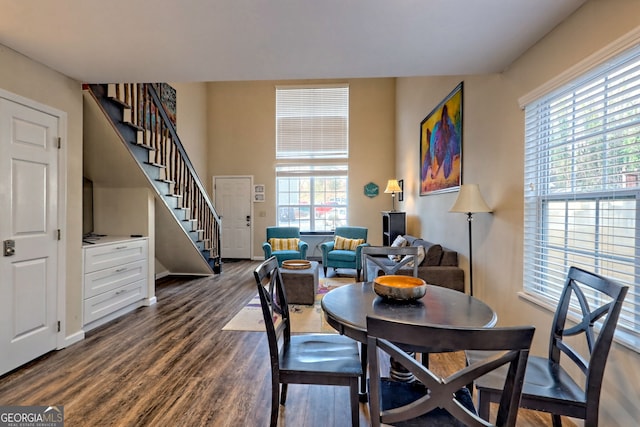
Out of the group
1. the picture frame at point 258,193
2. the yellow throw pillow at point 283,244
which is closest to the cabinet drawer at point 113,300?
the yellow throw pillow at point 283,244

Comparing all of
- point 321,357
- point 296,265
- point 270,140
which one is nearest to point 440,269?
point 296,265

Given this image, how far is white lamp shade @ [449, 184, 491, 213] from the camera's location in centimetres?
277

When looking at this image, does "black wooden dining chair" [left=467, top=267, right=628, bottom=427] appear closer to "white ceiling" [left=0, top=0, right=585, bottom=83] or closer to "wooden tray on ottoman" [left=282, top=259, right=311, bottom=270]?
"white ceiling" [left=0, top=0, right=585, bottom=83]

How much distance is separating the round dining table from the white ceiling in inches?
64.2

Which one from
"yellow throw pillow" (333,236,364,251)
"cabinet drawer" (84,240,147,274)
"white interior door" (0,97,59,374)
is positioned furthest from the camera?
"yellow throw pillow" (333,236,364,251)

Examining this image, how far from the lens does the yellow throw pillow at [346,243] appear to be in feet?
19.7

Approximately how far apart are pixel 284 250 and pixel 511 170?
4148mm

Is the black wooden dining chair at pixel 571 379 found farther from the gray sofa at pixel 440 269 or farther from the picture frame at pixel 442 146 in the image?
the picture frame at pixel 442 146

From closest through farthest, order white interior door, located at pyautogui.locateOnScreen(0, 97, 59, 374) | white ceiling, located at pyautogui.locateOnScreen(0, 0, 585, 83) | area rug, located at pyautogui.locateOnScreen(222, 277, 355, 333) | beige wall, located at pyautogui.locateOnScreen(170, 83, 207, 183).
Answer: white ceiling, located at pyautogui.locateOnScreen(0, 0, 585, 83) < white interior door, located at pyautogui.locateOnScreen(0, 97, 59, 374) < area rug, located at pyautogui.locateOnScreen(222, 277, 355, 333) < beige wall, located at pyautogui.locateOnScreen(170, 83, 207, 183)

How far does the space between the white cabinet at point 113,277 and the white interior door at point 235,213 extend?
3.62 meters

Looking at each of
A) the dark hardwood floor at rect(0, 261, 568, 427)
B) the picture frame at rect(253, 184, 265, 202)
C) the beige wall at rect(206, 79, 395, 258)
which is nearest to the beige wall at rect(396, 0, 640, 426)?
the dark hardwood floor at rect(0, 261, 568, 427)

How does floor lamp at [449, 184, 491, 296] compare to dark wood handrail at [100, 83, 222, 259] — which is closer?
floor lamp at [449, 184, 491, 296]

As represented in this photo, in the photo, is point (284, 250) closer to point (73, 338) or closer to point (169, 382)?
point (73, 338)

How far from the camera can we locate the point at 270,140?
7.59 meters
